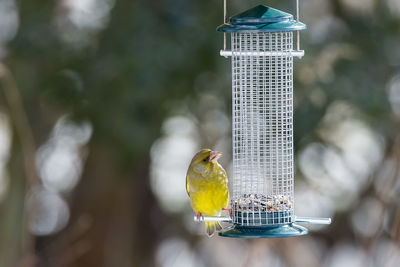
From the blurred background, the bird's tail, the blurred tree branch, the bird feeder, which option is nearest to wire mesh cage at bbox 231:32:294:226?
the bird feeder

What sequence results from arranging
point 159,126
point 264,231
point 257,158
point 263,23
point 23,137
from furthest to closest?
point 159,126 → point 23,137 → point 257,158 → point 264,231 → point 263,23

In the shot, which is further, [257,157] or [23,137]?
[23,137]

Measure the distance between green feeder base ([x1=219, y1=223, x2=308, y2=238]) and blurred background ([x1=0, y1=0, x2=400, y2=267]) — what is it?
797 millimetres

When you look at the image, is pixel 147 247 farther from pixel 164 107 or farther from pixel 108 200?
pixel 164 107

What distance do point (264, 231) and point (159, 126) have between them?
339cm

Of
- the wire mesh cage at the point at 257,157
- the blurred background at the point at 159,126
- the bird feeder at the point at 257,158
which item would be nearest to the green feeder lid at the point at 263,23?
the bird feeder at the point at 257,158

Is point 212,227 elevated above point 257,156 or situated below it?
below

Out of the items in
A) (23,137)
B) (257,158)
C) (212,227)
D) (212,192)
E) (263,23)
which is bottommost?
(212,227)

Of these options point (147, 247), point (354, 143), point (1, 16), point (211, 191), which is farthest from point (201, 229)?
point (211, 191)

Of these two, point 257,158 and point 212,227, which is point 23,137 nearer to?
point 212,227

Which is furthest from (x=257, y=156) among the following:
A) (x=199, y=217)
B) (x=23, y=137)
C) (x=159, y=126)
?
(x=159, y=126)

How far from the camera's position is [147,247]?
9.88m

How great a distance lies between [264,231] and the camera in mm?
4566

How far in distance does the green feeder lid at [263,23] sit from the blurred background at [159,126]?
1.75 metres
